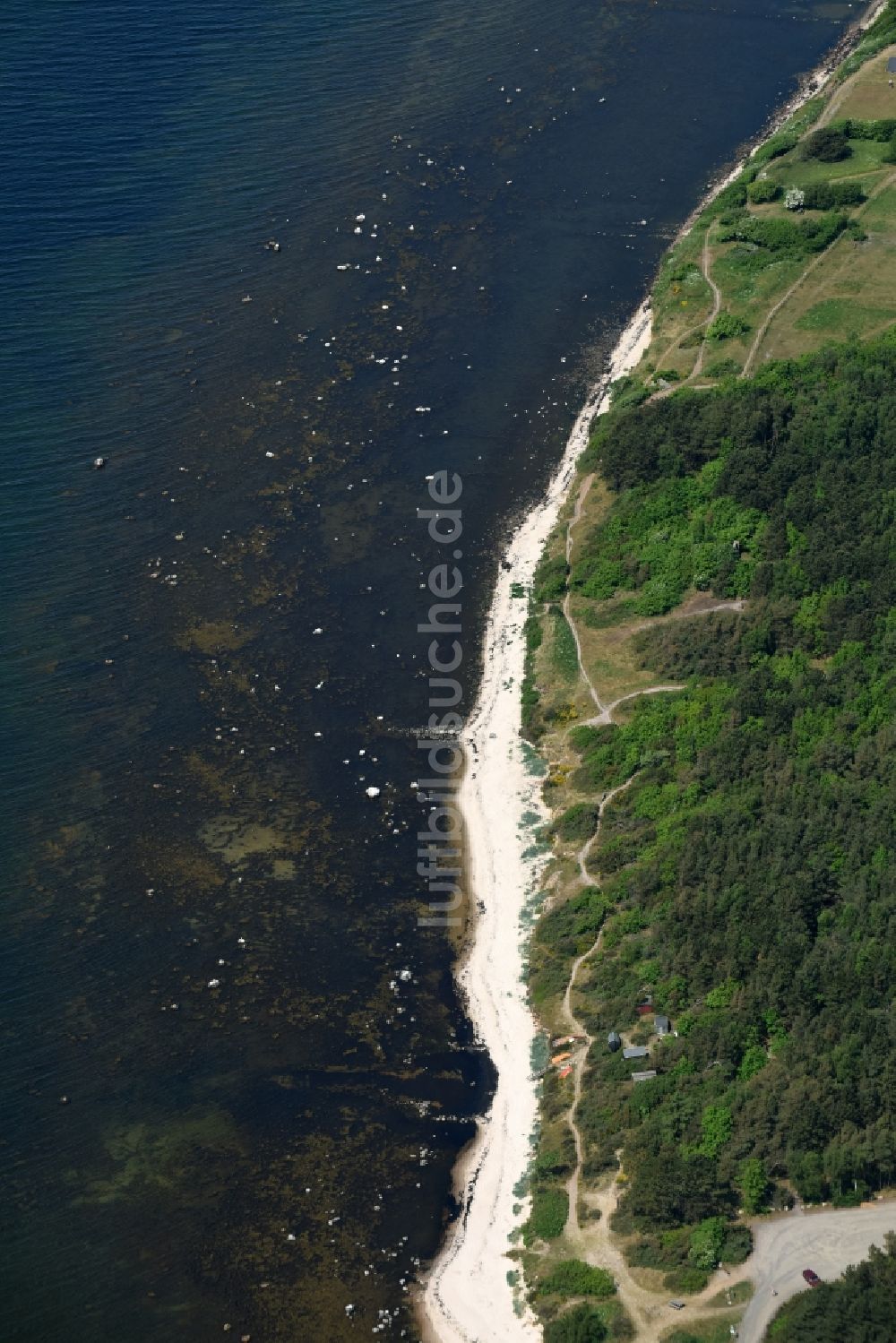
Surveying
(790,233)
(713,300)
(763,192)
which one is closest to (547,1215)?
(713,300)

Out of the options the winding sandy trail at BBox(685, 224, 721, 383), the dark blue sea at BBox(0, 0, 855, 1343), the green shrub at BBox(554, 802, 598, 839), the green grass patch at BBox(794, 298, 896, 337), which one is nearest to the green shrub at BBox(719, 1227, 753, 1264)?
the dark blue sea at BBox(0, 0, 855, 1343)

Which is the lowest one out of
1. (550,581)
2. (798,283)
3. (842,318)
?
(550,581)

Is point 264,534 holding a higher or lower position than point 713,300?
lower

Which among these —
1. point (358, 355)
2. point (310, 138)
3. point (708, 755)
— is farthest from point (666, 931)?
point (310, 138)

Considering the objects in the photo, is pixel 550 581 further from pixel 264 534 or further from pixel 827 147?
pixel 827 147

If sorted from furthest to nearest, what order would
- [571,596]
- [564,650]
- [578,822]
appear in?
[571,596]
[564,650]
[578,822]

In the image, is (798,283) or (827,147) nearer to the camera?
(798,283)
